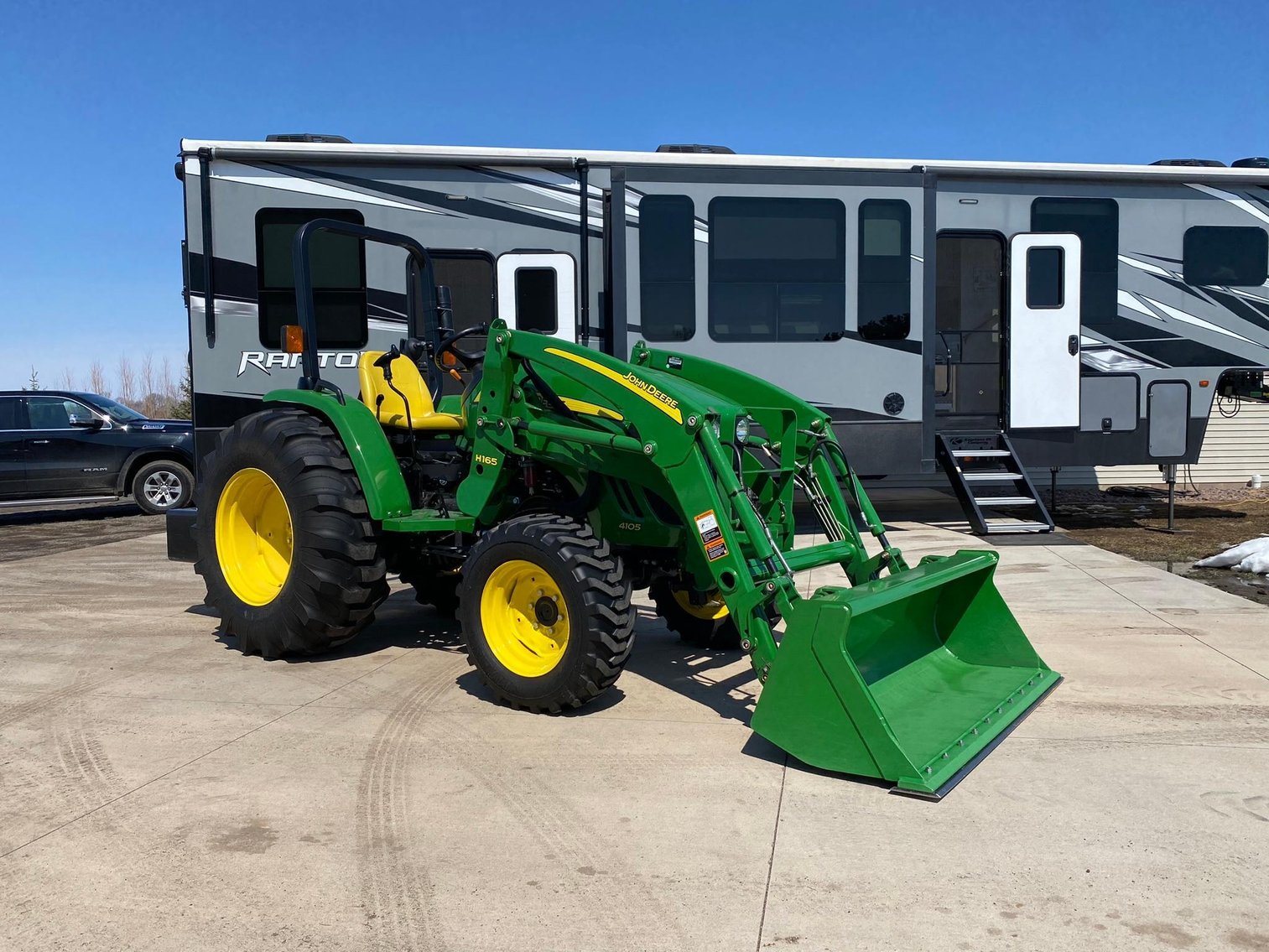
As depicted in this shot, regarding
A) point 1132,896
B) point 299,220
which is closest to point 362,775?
point 1132,896

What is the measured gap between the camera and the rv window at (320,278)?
363 inches

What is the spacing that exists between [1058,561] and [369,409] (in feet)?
18.8

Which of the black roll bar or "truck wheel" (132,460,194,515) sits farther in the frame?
"truck wheel" (132,460,194,515)

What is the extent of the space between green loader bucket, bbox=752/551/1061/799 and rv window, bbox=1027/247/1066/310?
607 centimetres

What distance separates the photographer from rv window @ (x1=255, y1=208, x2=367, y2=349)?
363 inches

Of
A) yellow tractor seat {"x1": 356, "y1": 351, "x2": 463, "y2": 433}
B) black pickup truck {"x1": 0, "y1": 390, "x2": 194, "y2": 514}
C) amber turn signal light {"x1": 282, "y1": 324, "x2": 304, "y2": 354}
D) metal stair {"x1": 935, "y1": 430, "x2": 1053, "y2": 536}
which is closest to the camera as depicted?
amber turn signal light {"x1": 282, "y1": 324, "x2": 304, "y2": 354}

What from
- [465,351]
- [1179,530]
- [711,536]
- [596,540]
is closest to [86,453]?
[465,351]

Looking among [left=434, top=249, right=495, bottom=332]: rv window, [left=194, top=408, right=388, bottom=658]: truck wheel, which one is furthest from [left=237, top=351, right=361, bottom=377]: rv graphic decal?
[left=194, top=408, right=388, bottom=658]: truck wheel

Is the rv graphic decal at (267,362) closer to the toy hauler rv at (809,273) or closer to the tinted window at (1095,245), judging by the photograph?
the toy hauler rv at (809,273)

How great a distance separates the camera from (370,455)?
5320 mm

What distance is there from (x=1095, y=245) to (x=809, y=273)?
3.02 metres

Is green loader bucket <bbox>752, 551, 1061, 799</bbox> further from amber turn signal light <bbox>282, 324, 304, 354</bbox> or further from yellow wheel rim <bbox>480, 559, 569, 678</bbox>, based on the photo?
amber turn signal light <bbox>282, 324, 304, 354</bbox>

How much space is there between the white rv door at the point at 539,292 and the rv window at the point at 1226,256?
620 cm

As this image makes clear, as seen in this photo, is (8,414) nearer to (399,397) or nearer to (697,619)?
(399,397)
